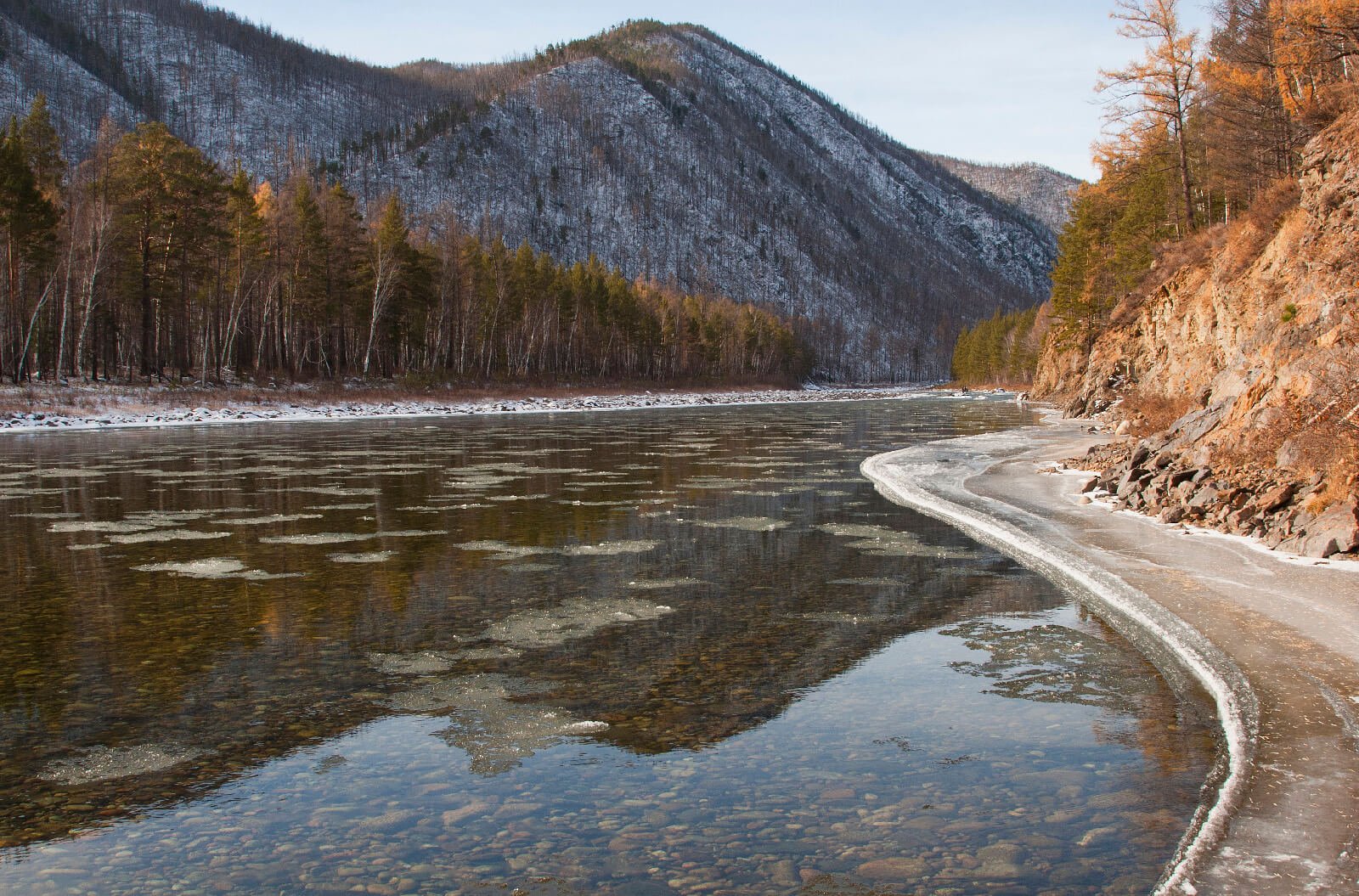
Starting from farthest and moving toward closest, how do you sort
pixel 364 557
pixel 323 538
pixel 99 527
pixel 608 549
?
pixel 99 527 < pixel 323 538 < pixel 608 549 < pixel 364 557

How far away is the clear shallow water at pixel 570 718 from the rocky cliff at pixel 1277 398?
364 centimetres

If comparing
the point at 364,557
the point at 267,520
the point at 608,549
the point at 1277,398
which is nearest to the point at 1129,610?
the point at 608,549

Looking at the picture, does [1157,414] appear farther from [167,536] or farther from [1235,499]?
[167,536]

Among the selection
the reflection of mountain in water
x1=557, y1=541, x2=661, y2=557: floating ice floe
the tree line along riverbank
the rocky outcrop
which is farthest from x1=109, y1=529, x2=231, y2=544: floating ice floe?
the tree line along riverbank

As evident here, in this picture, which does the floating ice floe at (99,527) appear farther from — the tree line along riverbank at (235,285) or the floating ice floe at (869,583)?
the tree line along riverbank at (235,285)

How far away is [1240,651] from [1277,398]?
8.29 m

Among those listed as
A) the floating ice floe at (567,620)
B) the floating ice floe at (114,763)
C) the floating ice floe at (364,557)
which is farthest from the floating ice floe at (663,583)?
the floating ice floe at (114,763)

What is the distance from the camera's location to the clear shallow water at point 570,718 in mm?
4441

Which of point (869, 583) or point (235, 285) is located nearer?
point (869, 583)

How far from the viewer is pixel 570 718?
20.8 ft

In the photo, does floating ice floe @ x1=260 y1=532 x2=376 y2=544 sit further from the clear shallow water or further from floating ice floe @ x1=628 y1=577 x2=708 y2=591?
floating ice floe @ x1=628 y1=577 x2=708 y2=591

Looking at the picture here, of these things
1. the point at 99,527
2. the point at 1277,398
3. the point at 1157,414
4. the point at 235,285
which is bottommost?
the point at 99,527

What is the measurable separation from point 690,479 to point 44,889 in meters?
17.3

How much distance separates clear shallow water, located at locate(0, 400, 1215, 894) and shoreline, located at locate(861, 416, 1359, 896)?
258 millimetres
